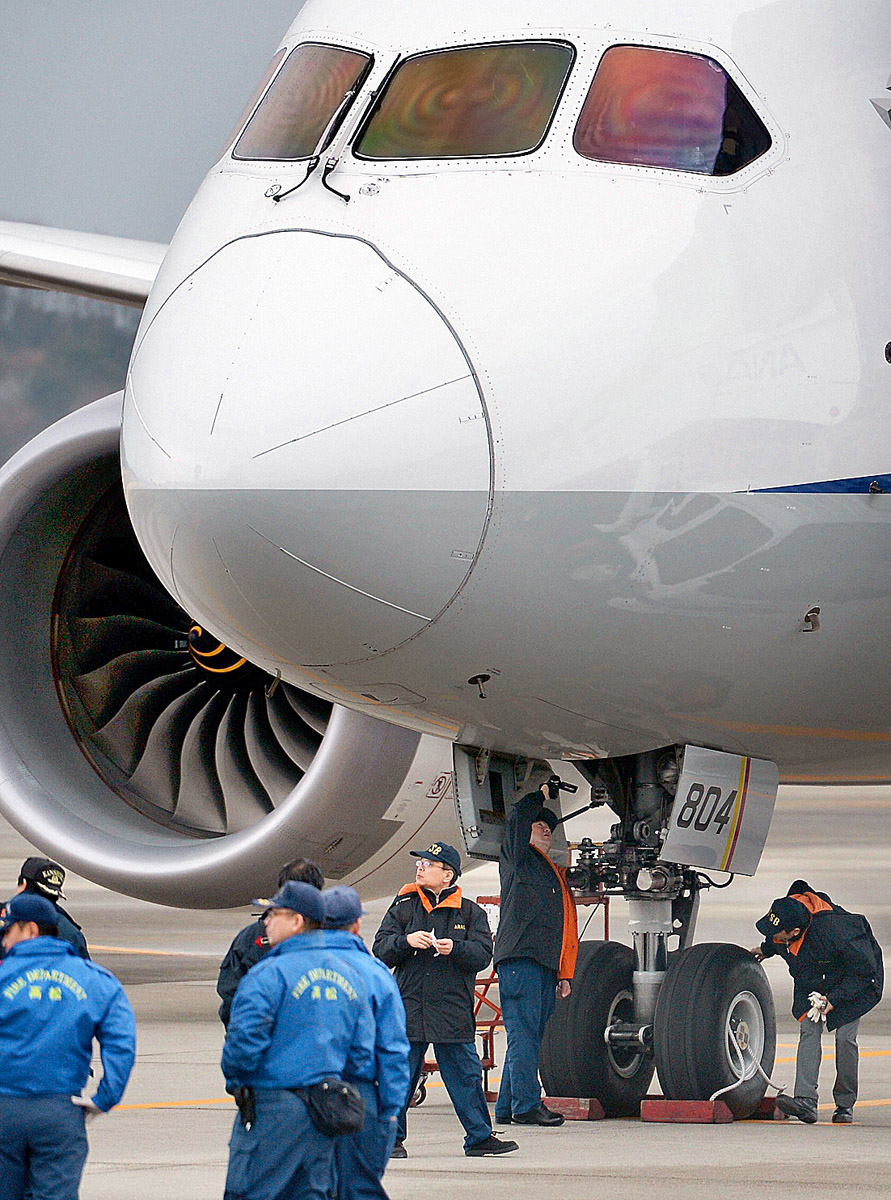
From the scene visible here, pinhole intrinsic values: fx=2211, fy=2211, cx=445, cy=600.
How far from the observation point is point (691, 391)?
21.6 feet

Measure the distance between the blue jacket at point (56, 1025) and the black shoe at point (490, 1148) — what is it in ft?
7.19

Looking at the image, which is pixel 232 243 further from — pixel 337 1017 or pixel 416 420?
pixel 337 1017

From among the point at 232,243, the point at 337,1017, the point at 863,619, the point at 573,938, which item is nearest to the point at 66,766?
the point at 573,938

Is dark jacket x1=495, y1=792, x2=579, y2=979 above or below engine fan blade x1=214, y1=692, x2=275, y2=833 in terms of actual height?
below

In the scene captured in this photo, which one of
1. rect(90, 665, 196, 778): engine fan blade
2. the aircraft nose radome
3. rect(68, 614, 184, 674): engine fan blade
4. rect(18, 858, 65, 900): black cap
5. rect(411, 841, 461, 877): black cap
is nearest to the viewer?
the aircraft nose radome

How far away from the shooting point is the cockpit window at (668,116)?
683cm

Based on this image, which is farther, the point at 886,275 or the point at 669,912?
the point at 669,912

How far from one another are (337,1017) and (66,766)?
4.81 m

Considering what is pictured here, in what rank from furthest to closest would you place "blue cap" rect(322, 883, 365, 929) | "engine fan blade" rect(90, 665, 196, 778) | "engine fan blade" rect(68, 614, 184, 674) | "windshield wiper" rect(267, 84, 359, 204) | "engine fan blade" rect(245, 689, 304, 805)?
"engine fan blade" rect(68, 614, 184, 674), "engine fan blade" rect(90, 665, 196, 778), "engine fan blade" rect(245, 689, 304, 805), "windshield wiper" rect(267, 84, 359, 204), "blue cap" rect(322, 883, 365, 929)

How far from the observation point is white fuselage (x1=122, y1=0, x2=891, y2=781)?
643cm

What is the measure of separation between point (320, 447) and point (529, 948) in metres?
2.37

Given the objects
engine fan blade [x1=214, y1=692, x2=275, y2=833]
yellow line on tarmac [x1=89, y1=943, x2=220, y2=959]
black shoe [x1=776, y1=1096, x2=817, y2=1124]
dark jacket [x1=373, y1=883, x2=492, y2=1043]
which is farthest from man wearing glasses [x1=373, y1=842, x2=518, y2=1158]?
yellow line on tarmac [x1=89, y1=943, x2=220, y2=959]

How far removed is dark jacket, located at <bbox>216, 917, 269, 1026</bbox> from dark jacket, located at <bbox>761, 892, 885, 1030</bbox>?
2.02 m

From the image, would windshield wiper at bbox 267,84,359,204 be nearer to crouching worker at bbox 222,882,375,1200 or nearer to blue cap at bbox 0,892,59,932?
blue cap at bbox 0,892,59,932
